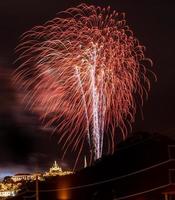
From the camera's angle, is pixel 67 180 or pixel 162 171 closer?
pixel 162 171

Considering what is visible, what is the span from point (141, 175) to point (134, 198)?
1474 mm

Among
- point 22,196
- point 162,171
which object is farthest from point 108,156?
point 22,196

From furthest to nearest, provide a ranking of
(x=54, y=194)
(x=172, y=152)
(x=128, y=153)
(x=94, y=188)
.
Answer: (x=54, y=194)
(x=94, y=188)
(x=128, y=153)
(x=172, y=152)

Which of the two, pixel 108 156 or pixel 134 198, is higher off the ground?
pixel 108 156

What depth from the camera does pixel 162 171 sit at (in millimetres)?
30422

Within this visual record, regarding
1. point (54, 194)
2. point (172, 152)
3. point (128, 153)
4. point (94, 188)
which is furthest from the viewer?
point (54, 194)

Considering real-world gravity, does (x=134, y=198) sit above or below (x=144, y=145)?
below

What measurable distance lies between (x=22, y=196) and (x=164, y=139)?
1382 cm

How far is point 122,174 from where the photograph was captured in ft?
107

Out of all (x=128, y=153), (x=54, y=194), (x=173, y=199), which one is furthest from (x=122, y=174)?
(x=54, y=194)

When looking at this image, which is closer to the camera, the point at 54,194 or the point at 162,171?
the point at 162,171

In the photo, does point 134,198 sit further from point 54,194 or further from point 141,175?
point 54,194

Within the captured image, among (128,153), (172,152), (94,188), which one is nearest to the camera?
(172,152)

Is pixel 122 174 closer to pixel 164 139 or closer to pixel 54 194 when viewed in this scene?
pixel 164 139
